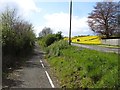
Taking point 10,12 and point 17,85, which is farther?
point 10,12

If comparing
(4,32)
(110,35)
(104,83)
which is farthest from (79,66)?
(110,35)

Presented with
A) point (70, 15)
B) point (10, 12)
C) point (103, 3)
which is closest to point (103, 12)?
point (103, 3)

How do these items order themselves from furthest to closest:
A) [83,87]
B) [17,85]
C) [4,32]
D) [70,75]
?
[4,32] < [70,75] < [17,85] < [83,87]

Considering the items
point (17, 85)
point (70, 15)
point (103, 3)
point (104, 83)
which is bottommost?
point (17, 85)

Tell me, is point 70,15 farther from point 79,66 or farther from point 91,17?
point 91,17

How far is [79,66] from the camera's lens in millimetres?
16719

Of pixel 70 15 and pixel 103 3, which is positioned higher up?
pixel 103 3

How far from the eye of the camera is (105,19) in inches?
3216

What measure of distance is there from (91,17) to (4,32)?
59.0 m

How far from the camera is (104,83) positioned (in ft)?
34.4

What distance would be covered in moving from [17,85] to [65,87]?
2573 millimetres

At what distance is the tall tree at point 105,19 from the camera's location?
7962 centimetres

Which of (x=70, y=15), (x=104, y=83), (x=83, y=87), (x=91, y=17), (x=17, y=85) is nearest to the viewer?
(x=104, y=83)

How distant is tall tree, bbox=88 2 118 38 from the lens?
7962 centimetres
